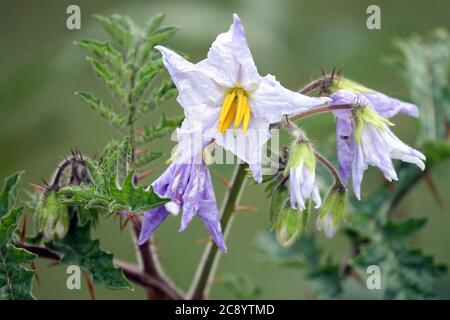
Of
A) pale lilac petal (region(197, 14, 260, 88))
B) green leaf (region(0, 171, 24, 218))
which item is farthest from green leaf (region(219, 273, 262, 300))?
pale lilac petal (region(197, 14, 260, 88))

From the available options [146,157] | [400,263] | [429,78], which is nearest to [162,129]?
[146,157]

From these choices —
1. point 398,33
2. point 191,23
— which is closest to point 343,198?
point 191,23

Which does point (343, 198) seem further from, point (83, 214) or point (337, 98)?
point (83, 214)

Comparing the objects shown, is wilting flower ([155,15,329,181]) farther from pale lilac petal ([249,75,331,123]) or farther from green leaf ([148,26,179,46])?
green leaf ([148,26,179,46])

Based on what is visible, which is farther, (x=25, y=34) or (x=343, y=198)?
(x=25, y=34)

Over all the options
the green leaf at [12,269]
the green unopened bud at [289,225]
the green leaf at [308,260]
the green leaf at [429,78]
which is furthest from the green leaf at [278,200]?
the green leaf at [429,78]

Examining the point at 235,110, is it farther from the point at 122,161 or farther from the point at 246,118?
the point at 122,161

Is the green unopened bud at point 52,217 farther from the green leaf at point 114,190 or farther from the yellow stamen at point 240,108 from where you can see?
the yellow stamen at point 240,108

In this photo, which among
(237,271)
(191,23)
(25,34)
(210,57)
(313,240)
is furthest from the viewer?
(25,34)
